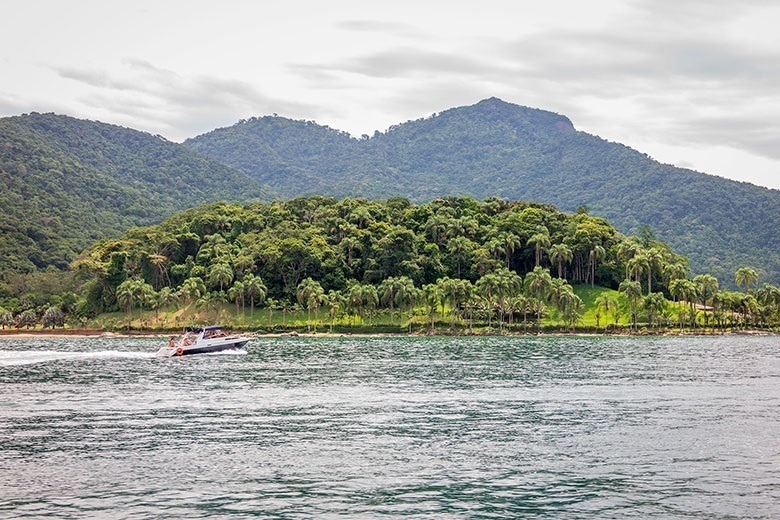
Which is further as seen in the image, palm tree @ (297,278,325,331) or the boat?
palm tree @ (297,278,325,331)

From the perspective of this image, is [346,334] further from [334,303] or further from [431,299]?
[431,299]

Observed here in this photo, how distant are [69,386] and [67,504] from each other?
4606 cm

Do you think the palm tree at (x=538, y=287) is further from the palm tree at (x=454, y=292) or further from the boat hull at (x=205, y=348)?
the boat hull at (x=205, y=348)

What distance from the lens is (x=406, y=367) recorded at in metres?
96.9

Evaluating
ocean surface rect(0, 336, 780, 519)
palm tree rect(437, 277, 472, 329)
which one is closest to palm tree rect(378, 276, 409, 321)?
palm tree rect(437, 277, 472, 329)

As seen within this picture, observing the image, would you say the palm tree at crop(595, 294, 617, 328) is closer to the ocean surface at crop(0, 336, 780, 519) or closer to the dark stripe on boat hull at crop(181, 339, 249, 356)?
→ the dark stripe on boat hull at crop(181, 339, 249, 356)

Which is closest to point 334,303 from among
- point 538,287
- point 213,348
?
point 538,287

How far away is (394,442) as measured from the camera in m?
49.2

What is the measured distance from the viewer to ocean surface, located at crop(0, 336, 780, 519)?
36.0 metres

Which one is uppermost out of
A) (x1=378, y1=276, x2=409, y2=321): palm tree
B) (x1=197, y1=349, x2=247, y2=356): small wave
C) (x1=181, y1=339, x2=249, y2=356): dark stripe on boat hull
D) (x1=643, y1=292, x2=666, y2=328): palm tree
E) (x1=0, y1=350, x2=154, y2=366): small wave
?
(x1=378, y1=276, x2=409, y2=321): palm tree

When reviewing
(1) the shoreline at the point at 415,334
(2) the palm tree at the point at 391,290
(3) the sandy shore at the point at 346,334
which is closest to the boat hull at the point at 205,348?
(1) the shoreline at the point at 415,334

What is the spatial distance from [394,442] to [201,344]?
81667 millimetres

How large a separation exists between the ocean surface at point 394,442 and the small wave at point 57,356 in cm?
1487

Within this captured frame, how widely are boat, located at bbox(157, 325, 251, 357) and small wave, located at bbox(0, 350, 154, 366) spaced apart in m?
3.20
